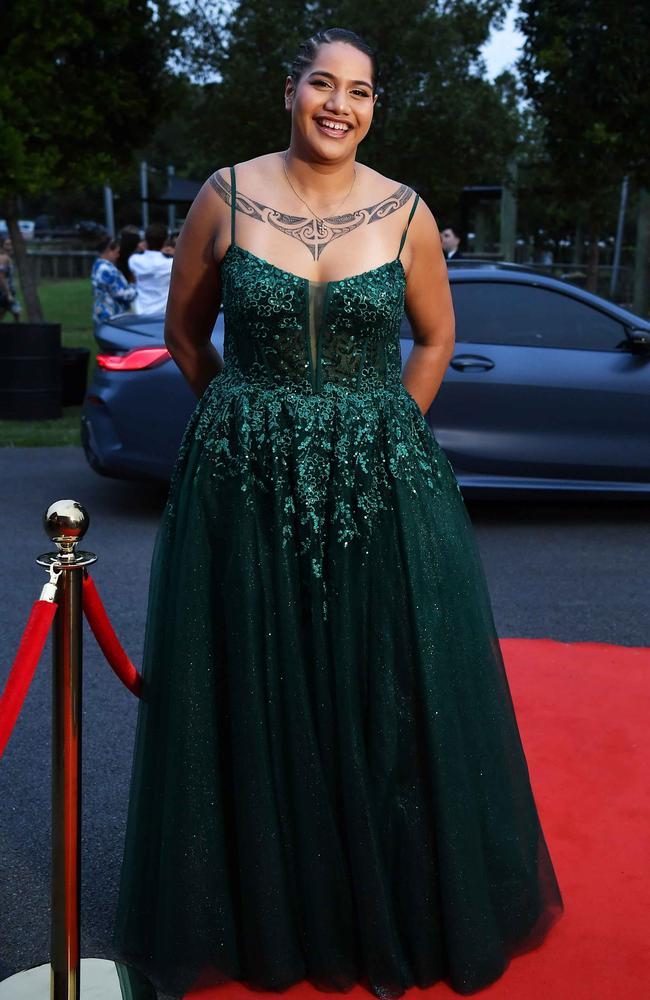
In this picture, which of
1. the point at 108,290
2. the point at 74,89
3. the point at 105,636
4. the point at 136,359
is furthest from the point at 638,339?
the point at 74,89

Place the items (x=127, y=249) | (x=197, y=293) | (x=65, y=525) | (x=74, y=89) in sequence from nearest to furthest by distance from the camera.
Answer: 1. (x=65, y=525)
2. (x=197, y=293)
3. (x=127, y=249)
4. (x=74, y=89)

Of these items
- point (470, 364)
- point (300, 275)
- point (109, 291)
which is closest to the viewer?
point (300, 275)

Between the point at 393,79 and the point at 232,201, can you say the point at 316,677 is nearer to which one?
the point at 232,201

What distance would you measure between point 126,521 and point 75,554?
4833 millimetres

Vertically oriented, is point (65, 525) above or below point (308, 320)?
below

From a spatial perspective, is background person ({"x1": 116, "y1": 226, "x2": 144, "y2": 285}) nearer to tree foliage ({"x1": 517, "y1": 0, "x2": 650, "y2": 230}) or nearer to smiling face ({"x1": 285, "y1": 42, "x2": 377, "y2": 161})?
tree foliage ({"x1": 517, "y1": 0, "x2": 650, "y2": 230})

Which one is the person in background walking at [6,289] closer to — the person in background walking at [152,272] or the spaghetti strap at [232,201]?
the person in background walking at [152,272]

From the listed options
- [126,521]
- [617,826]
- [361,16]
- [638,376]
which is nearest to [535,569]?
[638,376]

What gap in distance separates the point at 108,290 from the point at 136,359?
3966 millimetres

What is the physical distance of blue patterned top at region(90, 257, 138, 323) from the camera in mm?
10555

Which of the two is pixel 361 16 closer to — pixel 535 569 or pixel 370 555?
pixel 535 569

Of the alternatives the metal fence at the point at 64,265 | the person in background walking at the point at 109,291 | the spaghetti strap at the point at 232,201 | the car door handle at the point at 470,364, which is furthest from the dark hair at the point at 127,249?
the metal fence at the point at 64,265

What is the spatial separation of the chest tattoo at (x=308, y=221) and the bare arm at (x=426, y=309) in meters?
0.12

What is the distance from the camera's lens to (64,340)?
1853cm
